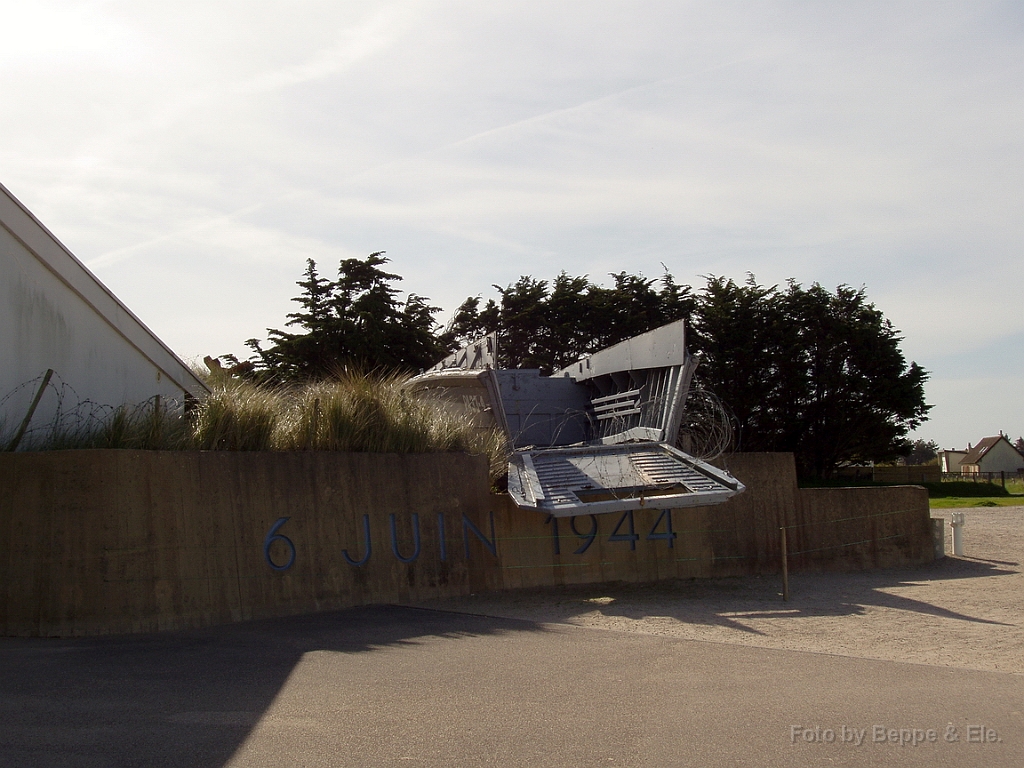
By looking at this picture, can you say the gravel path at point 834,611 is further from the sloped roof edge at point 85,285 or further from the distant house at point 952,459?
the distant house at point 952,459

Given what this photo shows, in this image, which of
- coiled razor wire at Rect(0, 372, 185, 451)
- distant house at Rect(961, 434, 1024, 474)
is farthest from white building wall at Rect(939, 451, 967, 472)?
coiled razor wire at Rect(0, 372, 185, 451)

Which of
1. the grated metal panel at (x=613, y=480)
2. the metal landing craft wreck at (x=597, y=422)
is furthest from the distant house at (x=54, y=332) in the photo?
the grated metal panel at (x=613, y=480)

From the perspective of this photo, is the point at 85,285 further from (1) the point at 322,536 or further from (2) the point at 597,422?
(2) the point at 597,422

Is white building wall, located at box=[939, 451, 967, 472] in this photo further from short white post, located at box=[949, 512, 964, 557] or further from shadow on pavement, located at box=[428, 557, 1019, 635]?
shadow on pavement, located at box=[428, 557, 1019, 635]

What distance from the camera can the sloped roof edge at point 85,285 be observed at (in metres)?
10.8

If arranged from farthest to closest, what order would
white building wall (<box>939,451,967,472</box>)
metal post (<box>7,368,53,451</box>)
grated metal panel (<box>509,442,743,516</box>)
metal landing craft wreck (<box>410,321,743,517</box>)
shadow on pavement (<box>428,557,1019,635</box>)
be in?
white building wall (<box>939,451,967,472</box>), metal landing craft wreck (<box>410,321,743,517</box>), grated metal panel (<box>509,442,743,516</box>), shadow on pavement (<box>428,557,1019,635</box>), metal post (<box>7,368,53,451</box>)

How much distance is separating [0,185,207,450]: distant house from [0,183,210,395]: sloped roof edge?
1 cm

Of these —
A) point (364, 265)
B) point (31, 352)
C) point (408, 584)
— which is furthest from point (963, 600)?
point (364, 265)

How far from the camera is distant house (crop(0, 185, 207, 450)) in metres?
10.7

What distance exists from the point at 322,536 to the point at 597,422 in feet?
26.3

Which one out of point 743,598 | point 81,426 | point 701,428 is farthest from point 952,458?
point 81,426

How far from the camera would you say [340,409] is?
1143 cm

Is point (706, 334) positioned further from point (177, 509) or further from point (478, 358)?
point (177, 509)

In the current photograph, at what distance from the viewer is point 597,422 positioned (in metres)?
17.6
